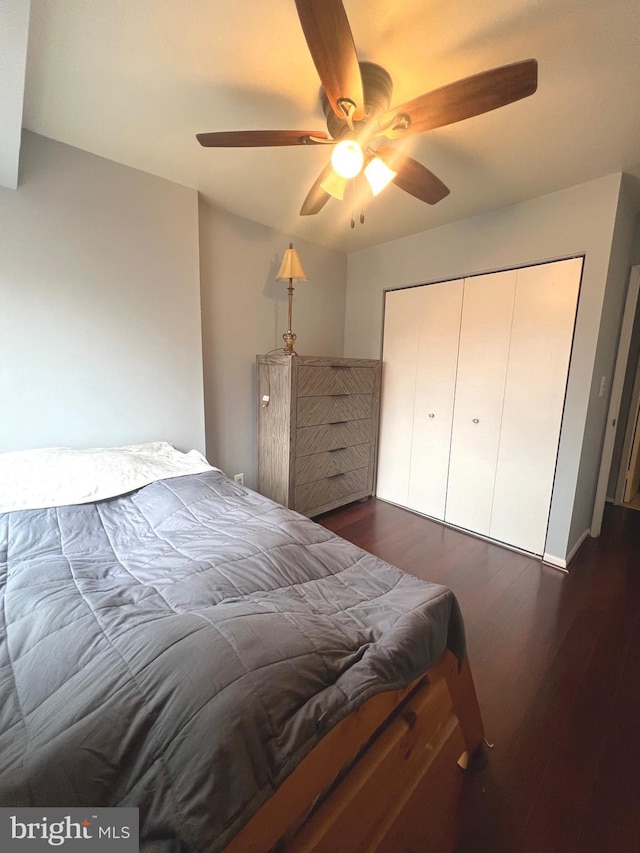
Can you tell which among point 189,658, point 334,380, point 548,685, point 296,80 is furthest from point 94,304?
point 548,685

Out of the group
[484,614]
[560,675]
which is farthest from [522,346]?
[560,675]

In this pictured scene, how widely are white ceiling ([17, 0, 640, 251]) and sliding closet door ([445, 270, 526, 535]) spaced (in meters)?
0.62

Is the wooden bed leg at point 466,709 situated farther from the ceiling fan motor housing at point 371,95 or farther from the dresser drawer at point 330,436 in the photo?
the ceiling fan motor housing at point 371,95

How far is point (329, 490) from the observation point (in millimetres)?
2768

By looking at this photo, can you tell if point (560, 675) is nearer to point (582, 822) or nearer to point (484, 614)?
point (484, 614)

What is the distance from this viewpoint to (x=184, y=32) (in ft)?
3.75

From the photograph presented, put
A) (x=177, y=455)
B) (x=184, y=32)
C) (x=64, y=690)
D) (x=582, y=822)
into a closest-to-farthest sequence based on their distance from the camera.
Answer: (x=64, y=690)
(x=582, y=822)
(x=184, y=32)
(x=177, y=455)

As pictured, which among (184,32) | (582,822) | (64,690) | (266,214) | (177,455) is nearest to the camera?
(64,690)

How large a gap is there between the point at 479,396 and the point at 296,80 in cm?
204

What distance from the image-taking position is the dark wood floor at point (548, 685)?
98 centimetres

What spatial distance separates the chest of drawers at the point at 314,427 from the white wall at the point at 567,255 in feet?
3.41

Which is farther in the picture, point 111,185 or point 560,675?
point 111,185

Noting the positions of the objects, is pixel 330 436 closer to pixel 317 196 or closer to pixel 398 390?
pixel 398 390

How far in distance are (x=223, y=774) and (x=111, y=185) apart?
2.51 m
